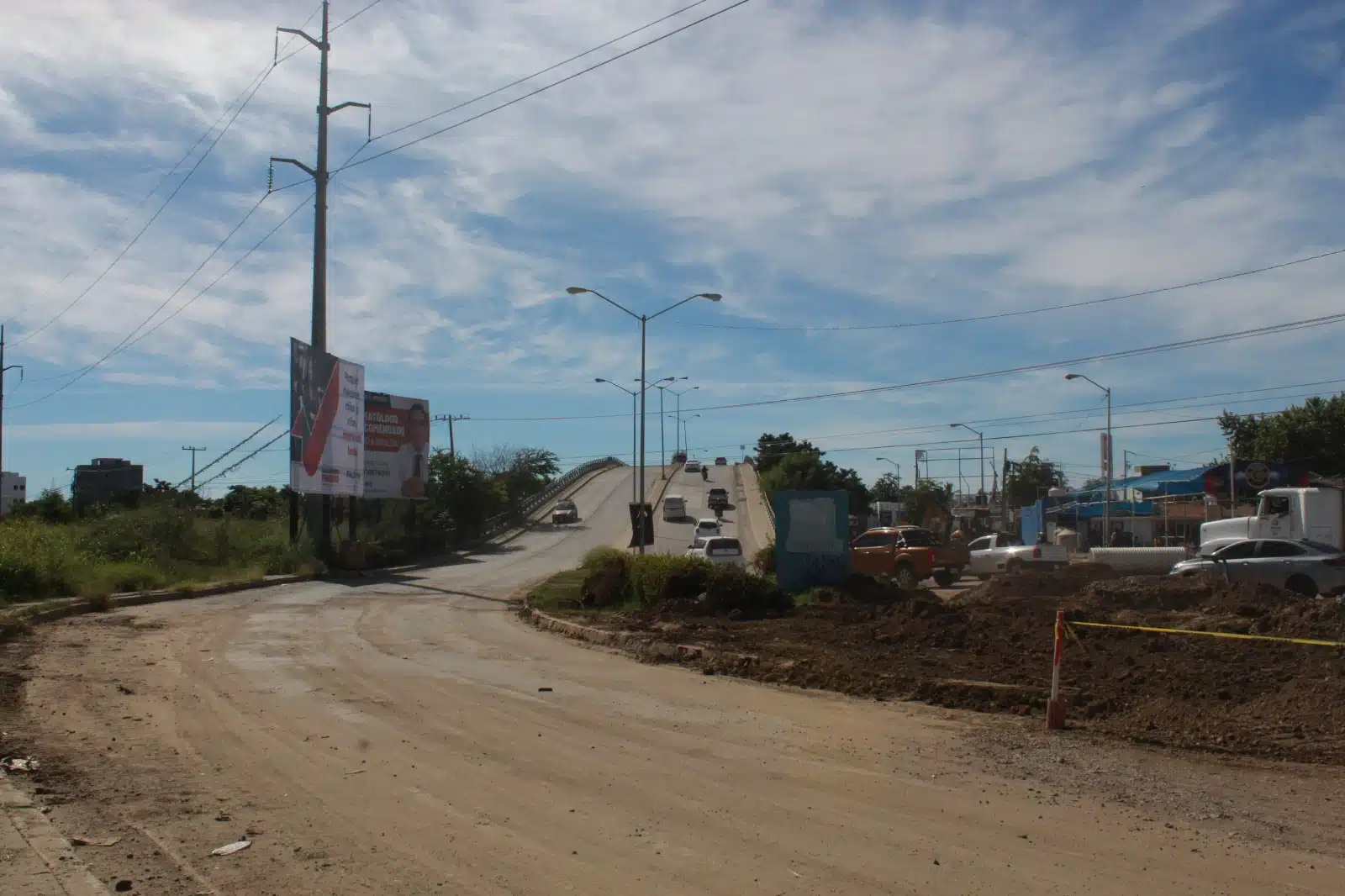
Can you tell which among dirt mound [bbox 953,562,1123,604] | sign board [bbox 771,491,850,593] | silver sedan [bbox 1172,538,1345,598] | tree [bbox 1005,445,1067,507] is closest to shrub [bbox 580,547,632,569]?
sign board [bbox 771,491,850,593]

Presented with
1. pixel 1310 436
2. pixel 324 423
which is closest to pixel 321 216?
pixel 324 423

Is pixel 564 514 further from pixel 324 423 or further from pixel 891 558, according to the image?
pixel 891 558

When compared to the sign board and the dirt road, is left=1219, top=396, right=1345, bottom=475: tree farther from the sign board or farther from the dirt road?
the dirt road

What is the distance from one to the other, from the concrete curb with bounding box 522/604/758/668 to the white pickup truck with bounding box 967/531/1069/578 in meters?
17.2

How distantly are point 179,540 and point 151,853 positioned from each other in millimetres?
33404

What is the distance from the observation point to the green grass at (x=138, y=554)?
2444cm

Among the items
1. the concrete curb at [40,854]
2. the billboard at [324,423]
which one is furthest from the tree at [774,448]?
the concrete curb at [40,854]

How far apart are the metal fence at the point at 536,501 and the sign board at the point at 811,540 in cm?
4621

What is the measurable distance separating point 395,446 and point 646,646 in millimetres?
44729

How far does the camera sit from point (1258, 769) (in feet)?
29.9

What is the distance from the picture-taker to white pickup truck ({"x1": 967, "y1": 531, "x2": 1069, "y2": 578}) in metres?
33.4

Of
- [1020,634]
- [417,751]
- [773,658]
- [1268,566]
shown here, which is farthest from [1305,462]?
[417,751]

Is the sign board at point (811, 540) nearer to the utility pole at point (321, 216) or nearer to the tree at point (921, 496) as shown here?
the utility pole at point (321, 216)

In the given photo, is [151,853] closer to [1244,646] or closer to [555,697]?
[555,697]
